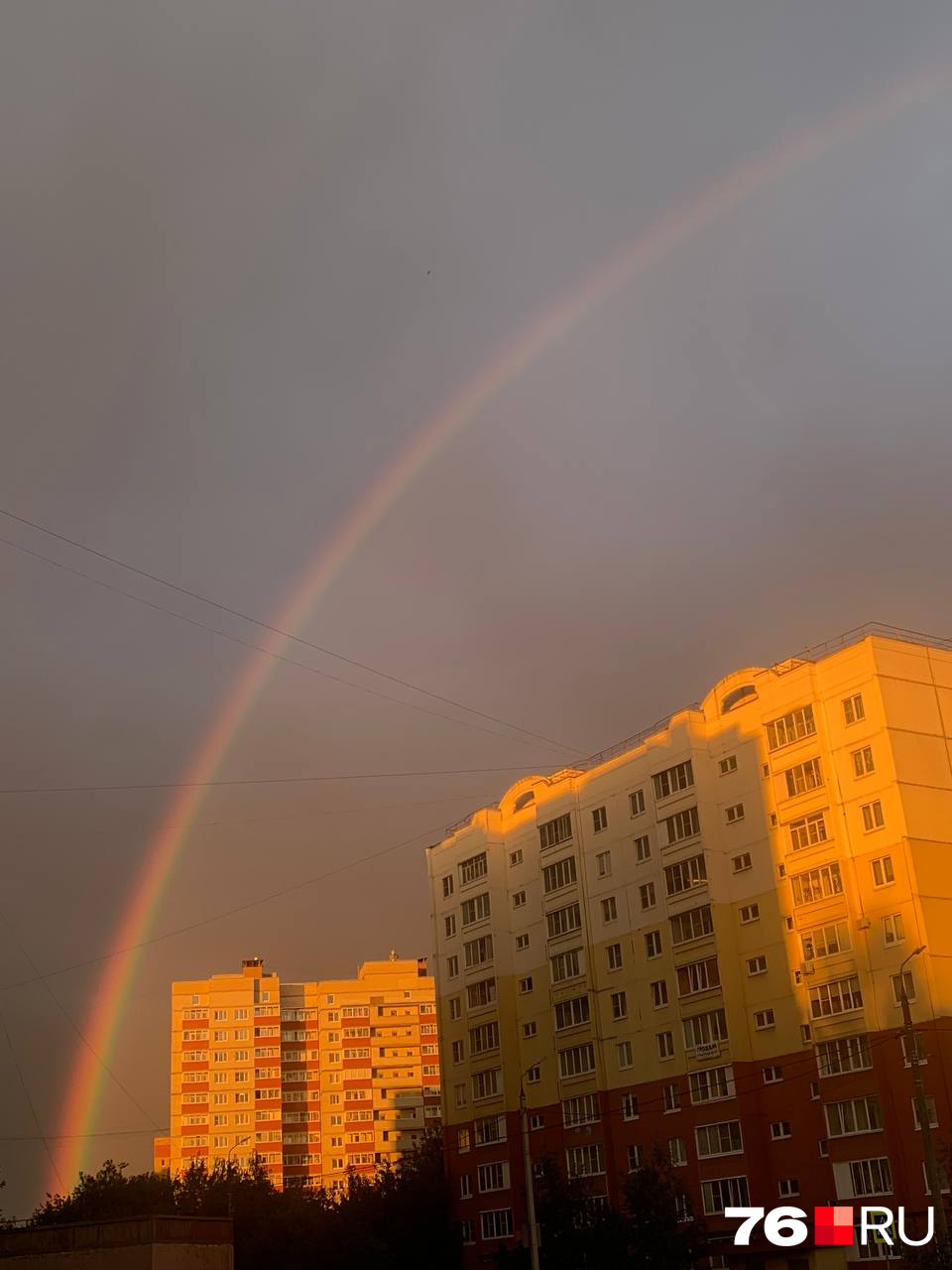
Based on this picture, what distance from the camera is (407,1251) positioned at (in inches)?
3398

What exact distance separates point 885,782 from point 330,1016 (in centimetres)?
12403

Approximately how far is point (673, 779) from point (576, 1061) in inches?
737

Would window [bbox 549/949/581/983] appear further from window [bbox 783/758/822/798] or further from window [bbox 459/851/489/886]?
window [bbox 783/758/822/798]

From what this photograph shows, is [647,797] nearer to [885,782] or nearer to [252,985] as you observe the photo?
[885,782]

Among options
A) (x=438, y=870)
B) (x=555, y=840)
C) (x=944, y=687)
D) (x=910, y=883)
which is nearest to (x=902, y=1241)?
(x=910, y=883)

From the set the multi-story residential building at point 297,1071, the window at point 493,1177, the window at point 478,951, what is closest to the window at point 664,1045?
the window at point 493,1177

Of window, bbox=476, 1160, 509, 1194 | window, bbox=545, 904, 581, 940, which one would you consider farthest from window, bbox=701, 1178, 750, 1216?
window, bbox=545, 904, 581, 940

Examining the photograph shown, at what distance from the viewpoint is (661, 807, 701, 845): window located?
79.1 metres

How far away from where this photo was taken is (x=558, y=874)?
89438 mm

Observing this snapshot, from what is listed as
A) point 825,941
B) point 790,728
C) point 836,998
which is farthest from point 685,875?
point 836,998

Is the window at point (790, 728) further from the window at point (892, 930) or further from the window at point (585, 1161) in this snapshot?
the window at point (585, 1161)

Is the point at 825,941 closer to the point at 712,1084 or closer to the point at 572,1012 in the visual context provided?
the point at 712,1084

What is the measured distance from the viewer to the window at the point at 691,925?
77.1 meters

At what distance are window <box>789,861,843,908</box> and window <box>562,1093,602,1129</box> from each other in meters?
18.9
